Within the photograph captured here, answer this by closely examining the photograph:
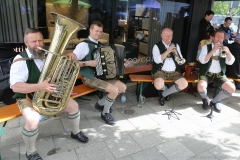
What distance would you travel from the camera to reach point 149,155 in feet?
8.04

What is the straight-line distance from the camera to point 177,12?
5.78m

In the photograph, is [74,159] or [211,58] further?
[211,58]

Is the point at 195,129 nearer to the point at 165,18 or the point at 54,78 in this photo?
the point at 54,78

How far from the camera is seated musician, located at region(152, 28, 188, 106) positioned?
3504mm

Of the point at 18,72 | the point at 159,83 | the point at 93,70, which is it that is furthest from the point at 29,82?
the point at 159,83

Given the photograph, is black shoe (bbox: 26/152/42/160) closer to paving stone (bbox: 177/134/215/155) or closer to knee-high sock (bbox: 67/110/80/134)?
knee-high sock (bbox: 67/110/80/134)

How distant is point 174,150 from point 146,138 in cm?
41

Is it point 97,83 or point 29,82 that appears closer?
point 29,82

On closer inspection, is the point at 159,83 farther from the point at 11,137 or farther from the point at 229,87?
the point at 11,137

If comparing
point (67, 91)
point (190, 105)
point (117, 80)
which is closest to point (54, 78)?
point (67, 91)

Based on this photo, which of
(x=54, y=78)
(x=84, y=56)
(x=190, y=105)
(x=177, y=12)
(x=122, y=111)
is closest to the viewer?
(x=54, y=78)

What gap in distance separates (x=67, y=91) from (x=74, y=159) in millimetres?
821

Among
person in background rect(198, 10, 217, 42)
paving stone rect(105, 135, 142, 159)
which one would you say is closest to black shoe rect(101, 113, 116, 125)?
paving stone rect(105, 135, 142, 159)

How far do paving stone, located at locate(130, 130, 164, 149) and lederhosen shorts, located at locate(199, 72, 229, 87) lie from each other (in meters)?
1.58
